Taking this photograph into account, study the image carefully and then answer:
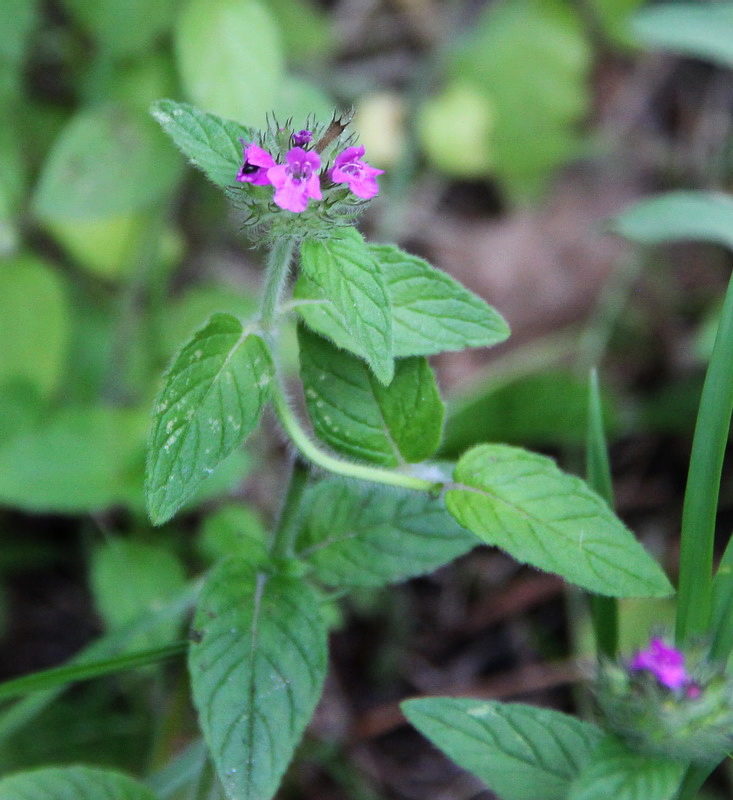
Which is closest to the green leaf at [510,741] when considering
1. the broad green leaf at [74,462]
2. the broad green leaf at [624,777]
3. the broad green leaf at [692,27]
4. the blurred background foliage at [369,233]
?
the broad green leaf at [624,777]

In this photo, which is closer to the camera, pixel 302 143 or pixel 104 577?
pixel 302 143

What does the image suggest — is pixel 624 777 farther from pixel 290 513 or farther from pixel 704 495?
pixel 290 513

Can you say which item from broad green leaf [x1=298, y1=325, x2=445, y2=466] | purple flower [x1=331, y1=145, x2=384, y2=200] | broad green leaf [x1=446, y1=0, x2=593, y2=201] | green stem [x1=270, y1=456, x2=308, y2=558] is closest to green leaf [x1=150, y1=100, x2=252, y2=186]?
purple flower [x1=331, y1=145, x2=384, y2=200]

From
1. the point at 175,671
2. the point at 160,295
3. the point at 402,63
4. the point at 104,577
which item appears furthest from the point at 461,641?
the point at 402,63

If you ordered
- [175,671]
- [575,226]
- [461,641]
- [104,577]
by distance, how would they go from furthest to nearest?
[575,226] < [461,641] < [175,671] < [104,577]

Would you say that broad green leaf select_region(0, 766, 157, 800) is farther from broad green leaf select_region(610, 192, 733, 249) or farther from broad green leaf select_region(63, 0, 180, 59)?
broad green leaf select_region(63, 0, 180, 59)

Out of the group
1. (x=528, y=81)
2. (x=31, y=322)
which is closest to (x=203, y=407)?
(x=31, y=322)

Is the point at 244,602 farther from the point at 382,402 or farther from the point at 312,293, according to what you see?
the point at 312,293
